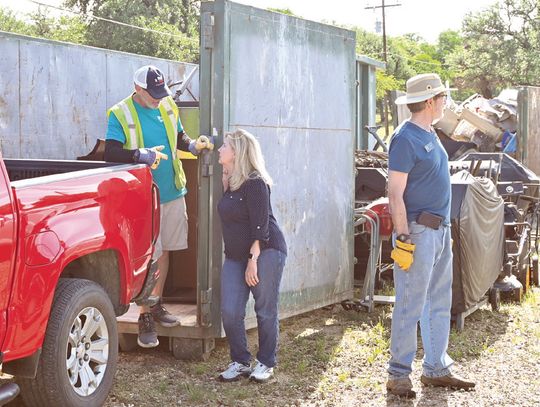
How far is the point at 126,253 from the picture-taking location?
238 inches

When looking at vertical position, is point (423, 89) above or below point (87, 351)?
above

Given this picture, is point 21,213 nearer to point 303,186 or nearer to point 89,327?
point 89,327

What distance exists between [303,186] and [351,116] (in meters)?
1.18

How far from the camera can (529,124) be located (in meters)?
20.6

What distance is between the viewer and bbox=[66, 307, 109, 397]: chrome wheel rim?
5.51 metres

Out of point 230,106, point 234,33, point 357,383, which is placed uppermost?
point 234,33

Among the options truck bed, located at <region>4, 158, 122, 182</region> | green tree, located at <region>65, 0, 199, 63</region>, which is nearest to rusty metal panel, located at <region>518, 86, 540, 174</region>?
truck bed, located at <region>4, 158, 122, 182</region>

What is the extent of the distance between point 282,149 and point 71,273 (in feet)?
8.39

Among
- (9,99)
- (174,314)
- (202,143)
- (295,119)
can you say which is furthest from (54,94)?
(202,143)

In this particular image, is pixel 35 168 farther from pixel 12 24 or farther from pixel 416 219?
pixel 12 24

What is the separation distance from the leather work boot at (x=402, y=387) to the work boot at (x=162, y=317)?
1715mm

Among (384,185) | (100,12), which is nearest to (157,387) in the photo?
(384,185)

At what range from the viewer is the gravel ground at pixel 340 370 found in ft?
21.2

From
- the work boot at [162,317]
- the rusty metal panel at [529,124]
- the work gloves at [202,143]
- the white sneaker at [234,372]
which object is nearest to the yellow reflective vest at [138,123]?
the work gloves at [202,143]
